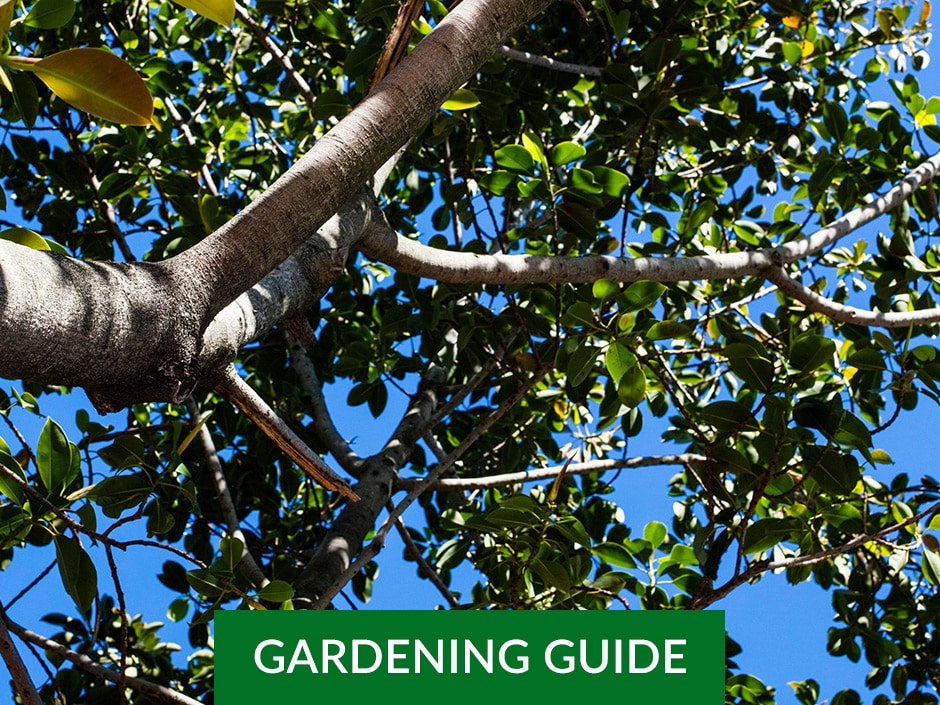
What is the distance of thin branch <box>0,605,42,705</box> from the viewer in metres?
1.52

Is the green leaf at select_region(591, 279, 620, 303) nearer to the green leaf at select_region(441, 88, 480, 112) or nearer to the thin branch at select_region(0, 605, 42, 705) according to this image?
the green leaf at select_region(441, 88, 480, 112)

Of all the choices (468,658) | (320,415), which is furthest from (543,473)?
(320,415)

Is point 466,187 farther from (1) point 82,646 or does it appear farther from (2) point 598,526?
(1) point 82,646

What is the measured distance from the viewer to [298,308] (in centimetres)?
142

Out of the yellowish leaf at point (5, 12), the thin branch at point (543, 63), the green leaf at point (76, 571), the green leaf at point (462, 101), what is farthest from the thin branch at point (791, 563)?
the yellowish leaf at point (5, 12)

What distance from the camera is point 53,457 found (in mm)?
1596

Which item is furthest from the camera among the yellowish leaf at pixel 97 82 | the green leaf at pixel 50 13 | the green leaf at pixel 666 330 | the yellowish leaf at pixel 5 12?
the green leaf at pixel 666 330

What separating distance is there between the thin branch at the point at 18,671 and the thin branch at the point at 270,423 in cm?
63

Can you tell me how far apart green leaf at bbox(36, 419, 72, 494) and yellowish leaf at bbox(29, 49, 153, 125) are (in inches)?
31.2

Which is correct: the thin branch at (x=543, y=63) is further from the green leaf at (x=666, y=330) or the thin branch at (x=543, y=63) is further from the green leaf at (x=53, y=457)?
the green leaf at (x=53, y=457)

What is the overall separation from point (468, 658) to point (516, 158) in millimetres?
1038

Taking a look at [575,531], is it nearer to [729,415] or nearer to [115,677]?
[729,415]

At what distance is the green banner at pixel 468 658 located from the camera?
1779 millimetres

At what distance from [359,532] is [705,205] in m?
1.15
